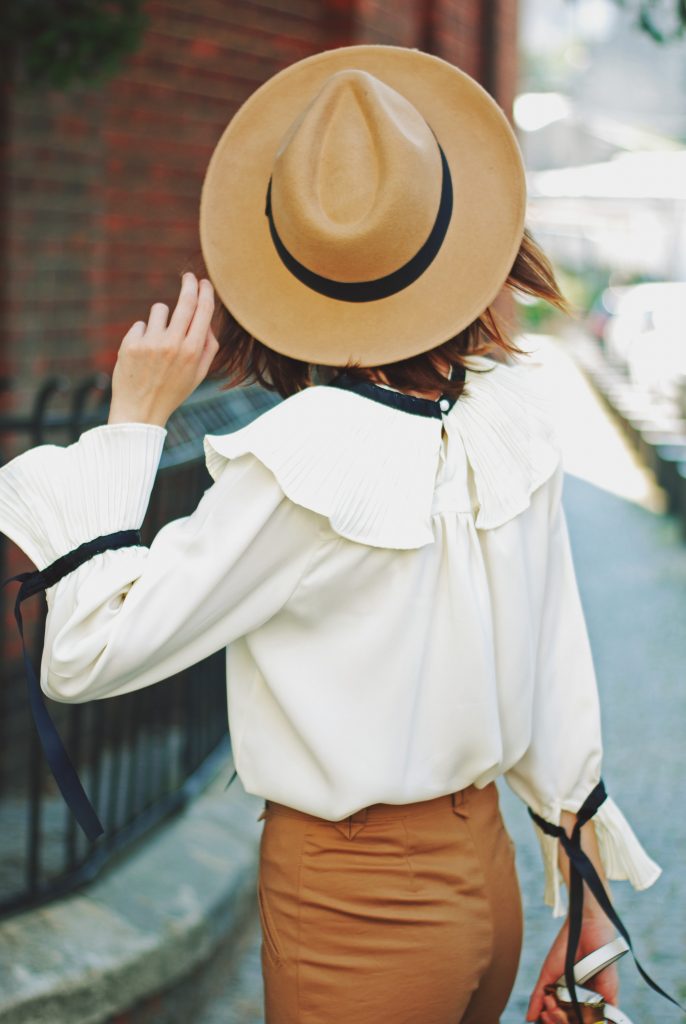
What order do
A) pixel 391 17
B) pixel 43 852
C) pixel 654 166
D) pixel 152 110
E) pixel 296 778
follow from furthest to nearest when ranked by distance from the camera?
pixel 654 166 → pixel 391 17 → pixel 152 110 → pixel 43 852 → pixel 296 778

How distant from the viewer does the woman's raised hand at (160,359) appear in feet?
5.45

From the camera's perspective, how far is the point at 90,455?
162cm

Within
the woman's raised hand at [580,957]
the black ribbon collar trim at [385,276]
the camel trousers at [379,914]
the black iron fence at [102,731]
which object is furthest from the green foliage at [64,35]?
the woman's raised hand at [580,957]

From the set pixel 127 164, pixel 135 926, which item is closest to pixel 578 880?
pixel 135 926

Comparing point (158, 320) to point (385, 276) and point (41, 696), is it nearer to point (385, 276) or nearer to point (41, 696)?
point (385, 276)

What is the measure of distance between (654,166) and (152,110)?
1761 cm

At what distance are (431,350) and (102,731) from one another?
6.90 ft

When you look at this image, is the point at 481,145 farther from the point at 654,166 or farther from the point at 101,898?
the point at 654,166

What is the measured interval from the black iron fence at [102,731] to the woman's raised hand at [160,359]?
1.43m

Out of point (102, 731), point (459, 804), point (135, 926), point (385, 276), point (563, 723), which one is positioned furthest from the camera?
point (102, 731)

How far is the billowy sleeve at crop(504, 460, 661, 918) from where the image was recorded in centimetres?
193

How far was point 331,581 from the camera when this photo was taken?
1.64 metres

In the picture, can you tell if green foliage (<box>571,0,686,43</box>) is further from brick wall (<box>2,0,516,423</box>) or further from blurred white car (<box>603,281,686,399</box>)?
blurred white car (<box>603,281,686,399</box>)

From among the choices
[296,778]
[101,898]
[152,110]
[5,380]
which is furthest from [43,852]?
[152,110]
